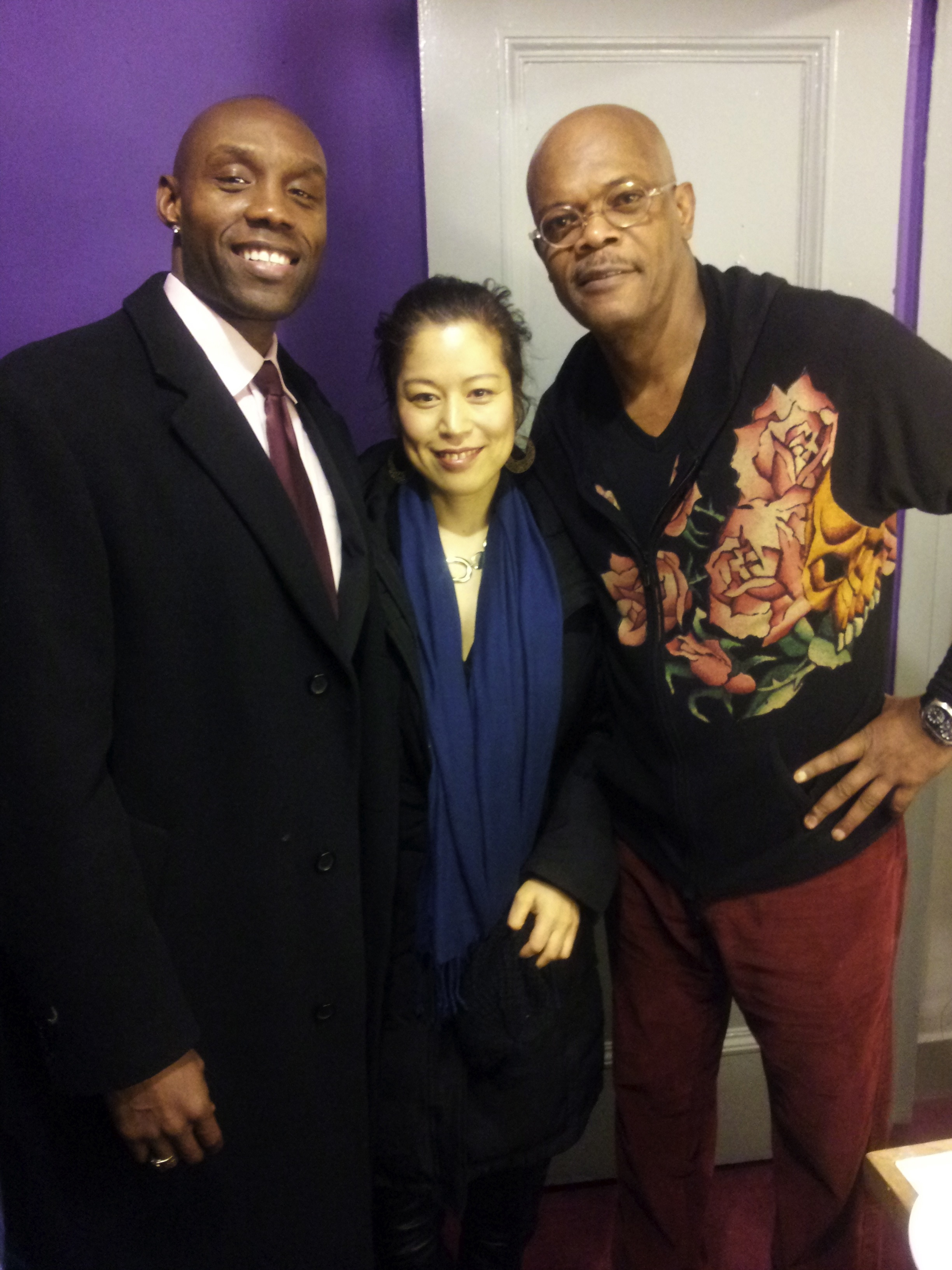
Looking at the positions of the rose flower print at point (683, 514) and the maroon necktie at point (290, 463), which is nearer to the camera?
the maroon necktie at point (290, 463)

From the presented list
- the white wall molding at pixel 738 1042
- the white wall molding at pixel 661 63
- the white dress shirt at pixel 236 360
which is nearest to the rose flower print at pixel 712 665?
the white dress shirt at pixel 236 360

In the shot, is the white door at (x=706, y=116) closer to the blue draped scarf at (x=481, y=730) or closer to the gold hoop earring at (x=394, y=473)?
the gold hoop earring at (x=394, y=473)

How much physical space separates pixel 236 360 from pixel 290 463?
0.42ft

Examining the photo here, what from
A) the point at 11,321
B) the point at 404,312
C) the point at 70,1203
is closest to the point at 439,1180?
the point at 70,1203

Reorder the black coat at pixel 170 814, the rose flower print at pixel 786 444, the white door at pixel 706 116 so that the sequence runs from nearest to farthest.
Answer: the black coat at pixel 170 814 → the rose flower print at pixel 786 444 → the white door at pixel 706 116

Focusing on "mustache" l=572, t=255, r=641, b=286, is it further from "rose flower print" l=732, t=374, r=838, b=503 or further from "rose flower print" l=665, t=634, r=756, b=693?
"rose flower print" l=665, t=634, r=756, b=693

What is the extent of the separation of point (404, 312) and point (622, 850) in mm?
812

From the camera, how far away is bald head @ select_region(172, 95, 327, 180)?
3.34ft

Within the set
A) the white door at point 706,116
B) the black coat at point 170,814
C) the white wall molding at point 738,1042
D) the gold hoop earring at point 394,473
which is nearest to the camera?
the black coat at point 170,814

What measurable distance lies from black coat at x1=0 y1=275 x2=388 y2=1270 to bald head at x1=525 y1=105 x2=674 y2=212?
43 cm

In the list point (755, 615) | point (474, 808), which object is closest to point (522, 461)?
point (755, 615)

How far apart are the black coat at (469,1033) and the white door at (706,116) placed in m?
0.53

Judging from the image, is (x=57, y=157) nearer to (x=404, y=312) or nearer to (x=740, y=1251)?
(x=404, y=312)

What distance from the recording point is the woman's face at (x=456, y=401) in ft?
3.84
